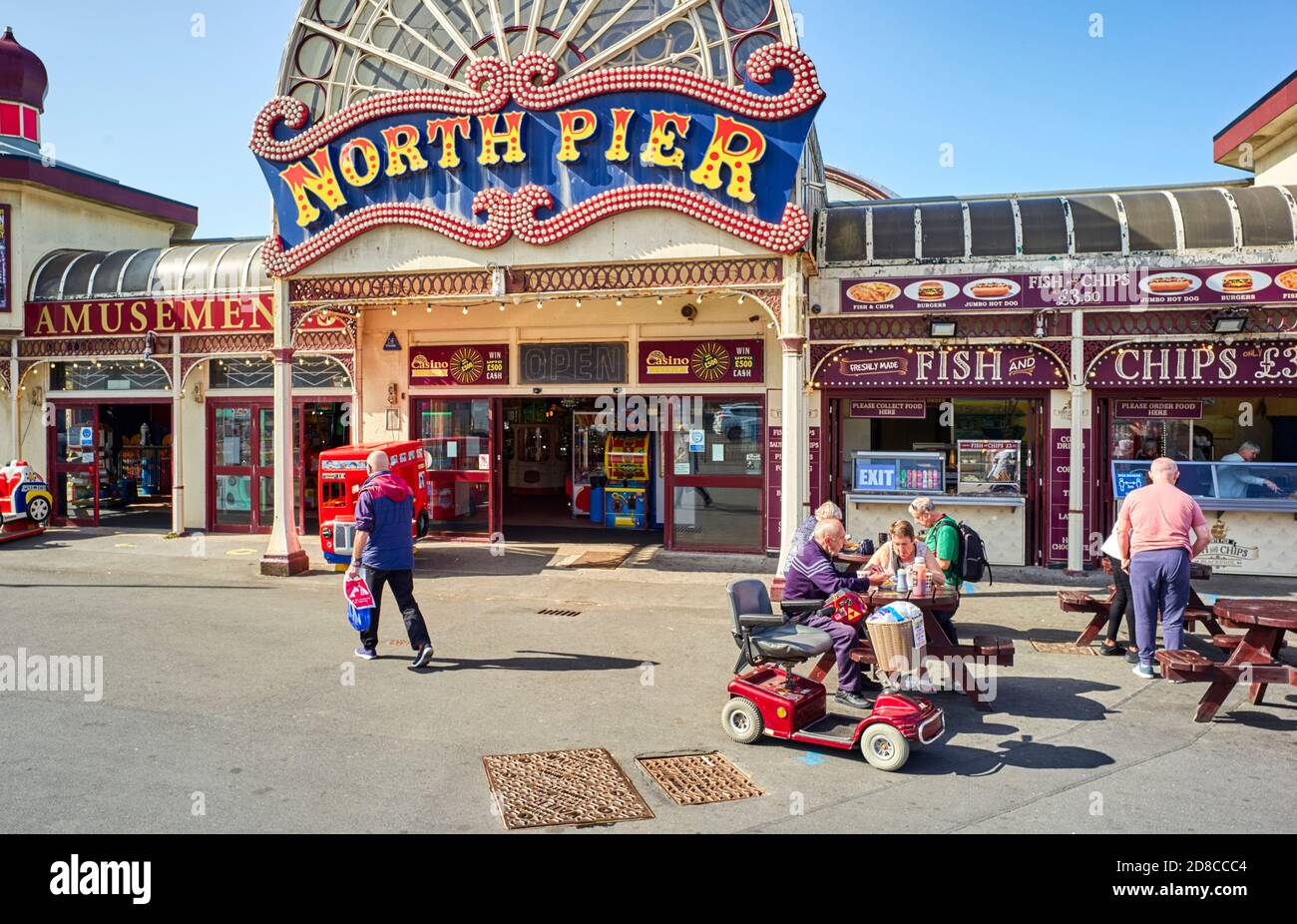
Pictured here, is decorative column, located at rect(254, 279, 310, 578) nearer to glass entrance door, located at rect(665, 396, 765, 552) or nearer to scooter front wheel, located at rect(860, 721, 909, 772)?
glass entrance door, located at rect(665, 396, 765, 552)

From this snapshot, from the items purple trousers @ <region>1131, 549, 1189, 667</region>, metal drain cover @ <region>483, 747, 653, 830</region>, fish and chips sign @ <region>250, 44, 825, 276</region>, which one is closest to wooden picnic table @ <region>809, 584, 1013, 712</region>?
purple trousers @ <region>1131, 549, 1189, 667</region>

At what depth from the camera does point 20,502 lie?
16.1 m

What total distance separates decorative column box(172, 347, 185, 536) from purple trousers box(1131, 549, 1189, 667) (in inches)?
602

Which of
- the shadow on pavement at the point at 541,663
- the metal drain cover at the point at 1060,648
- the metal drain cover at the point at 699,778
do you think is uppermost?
the metal drain cover at the point at 1060,648

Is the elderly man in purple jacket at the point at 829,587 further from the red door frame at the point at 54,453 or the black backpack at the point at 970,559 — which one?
the red door frame at the point at 54,453

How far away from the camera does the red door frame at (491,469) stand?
50.2ft

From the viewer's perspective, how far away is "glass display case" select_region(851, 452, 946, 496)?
1302cm

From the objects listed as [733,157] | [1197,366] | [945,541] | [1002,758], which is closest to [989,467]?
[1197,366]

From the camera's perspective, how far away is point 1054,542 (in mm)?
12578

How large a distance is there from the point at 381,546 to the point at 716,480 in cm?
669

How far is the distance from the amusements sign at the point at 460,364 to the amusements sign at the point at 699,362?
252 centimetres

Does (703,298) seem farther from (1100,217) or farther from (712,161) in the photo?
(1100,217)

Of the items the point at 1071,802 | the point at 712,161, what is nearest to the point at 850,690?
the point at 1071,802

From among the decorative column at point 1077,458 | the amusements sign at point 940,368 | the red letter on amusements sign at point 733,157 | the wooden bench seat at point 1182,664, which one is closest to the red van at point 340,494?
the red letter on amusements sign at point 733,157
